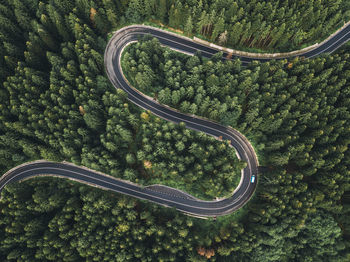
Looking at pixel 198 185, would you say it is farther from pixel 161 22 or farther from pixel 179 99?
pixel 161 22

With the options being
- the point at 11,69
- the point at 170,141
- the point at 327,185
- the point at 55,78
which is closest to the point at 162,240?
the point at 170,141

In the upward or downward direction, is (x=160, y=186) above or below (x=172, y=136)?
below

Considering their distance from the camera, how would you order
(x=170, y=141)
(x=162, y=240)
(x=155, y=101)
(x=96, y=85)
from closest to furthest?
(x=162, y=240) < (x=170, y=141) < (x=96, y=85) < (x=155, y=101)

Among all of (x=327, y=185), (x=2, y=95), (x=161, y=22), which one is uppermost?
(x=161, y=22)

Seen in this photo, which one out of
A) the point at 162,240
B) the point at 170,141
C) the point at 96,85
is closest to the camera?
the point at 162,240

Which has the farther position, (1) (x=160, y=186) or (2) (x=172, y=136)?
(1) (x=160, y=186)

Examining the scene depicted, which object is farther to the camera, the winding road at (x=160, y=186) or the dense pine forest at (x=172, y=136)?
the winding road at (x=160, y=186)

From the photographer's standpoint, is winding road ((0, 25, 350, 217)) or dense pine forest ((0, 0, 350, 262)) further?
winding road ((0, 25, 350, 217))

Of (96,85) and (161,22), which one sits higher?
(161,22)
